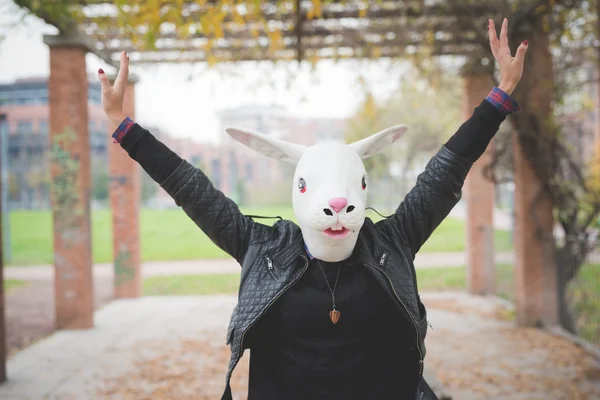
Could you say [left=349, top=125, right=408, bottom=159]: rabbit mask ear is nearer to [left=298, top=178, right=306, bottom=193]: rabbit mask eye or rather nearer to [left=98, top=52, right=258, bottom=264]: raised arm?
[left=298, top=178, right=306, bottom=193]: rabbit mask eye

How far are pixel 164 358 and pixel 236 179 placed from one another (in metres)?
17.5

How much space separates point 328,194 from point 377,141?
0.46 meters

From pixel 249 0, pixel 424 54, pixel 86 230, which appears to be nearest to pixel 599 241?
pixel 424 54

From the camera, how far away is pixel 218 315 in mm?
7441

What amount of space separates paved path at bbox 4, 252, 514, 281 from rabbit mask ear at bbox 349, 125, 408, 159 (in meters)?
8.99

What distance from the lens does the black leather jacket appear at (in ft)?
5.96

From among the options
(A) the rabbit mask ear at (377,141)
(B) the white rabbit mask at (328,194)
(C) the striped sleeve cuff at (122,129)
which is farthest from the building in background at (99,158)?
(C) the striped sleeve cuff at (122,129)

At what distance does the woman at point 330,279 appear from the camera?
5.98ft

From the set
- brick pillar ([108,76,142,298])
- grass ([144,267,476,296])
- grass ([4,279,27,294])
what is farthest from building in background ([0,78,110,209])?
brick pillar ([108,76,142,298])

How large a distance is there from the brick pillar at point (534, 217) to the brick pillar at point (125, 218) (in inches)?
204

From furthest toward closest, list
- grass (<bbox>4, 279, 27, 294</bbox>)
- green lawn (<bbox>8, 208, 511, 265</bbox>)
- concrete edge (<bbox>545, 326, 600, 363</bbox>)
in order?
green lawn (<bbox>8, 208, 511, 265</bbox>), grass (<bbox>4, 279, 27, 294</bbox>), concrete edge (<bbox>545, 326, 600, 363</bbox>)

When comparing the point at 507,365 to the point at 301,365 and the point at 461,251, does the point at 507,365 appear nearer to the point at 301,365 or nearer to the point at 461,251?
the point at 301,365

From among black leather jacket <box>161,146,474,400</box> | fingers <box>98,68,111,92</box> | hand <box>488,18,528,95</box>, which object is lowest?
black leather jacket <box>161,146,474,400</box>

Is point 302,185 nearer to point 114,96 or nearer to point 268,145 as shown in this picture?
point 268,145
